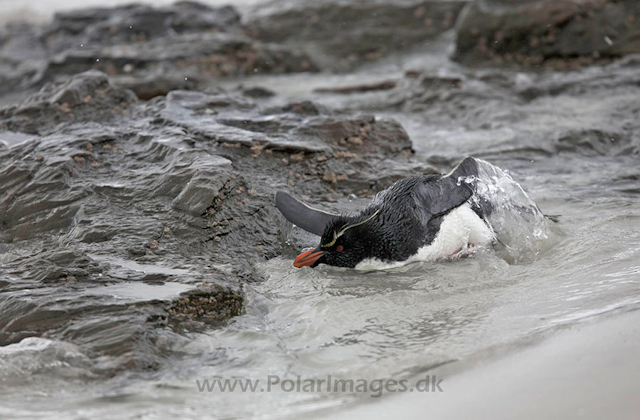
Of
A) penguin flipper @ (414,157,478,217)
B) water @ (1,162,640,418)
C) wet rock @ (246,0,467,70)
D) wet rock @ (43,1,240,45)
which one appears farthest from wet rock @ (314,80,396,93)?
water @ (1,162,640,418)

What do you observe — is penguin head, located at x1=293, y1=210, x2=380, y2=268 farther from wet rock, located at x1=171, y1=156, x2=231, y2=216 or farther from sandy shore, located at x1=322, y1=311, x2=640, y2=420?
sandy shore, located at x1=322, y1=311, x2=640, y2=420

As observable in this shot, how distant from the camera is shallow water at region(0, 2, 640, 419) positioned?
323 cm

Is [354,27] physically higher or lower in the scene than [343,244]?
higher

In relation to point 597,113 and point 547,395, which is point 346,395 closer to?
point 547,395

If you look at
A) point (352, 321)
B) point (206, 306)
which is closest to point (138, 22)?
point (206, 306)

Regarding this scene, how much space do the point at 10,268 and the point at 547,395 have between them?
298 centimetres

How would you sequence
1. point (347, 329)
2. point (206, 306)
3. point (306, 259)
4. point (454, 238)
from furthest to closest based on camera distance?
point (454, 238) < point (306, 259) < point (206, 306) < point (347, 329)

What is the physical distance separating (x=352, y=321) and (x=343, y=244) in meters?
0.73

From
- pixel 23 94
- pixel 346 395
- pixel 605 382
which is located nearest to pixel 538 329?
pixel 605 382

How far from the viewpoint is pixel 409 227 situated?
455cm

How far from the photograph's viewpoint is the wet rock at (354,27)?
11094 millimetres

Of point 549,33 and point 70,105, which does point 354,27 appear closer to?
point 549,33

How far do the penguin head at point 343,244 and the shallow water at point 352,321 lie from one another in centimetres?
10

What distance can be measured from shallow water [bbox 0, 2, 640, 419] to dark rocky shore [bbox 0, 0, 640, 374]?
12 cm
